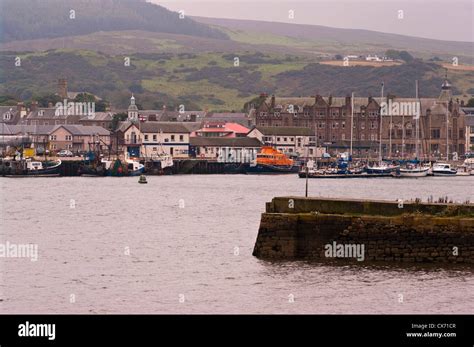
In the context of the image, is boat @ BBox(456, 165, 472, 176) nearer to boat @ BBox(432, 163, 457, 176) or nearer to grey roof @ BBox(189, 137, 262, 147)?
boat @ BBox(432, 163, 457, 176)

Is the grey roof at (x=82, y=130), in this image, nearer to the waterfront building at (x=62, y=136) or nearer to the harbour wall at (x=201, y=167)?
the waterfront building at (x=62, y=136)

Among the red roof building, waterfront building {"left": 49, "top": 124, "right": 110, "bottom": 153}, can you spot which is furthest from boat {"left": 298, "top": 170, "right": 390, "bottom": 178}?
waterfront building {"left": 49, "top": 124, "right": 110, "bottom": 153}

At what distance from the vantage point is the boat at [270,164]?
163375 millimetres

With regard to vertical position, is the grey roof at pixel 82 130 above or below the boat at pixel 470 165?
above

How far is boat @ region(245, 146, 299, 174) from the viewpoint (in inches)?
6432

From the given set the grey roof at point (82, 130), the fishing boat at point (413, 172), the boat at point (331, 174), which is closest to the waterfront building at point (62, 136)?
the grey roof at point (82, 130)

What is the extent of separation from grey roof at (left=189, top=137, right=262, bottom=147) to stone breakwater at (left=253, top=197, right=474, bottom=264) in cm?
13854

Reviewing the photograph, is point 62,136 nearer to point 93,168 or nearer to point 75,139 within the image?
point 75,139

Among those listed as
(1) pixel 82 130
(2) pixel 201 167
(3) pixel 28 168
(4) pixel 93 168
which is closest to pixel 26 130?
(1) pixel 82 130

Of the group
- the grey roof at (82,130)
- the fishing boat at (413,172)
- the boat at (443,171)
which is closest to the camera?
the fishing boat at (413,172)

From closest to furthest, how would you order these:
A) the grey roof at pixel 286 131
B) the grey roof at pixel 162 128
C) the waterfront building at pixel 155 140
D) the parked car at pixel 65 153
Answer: the parked car at pixel 65 153, the waterfront building at pixel 155 140, the grey roof at pixel 162 128, the grey roof at pixel 286 131

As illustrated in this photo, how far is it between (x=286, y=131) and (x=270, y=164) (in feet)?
107

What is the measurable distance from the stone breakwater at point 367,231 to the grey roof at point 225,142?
455 feet
